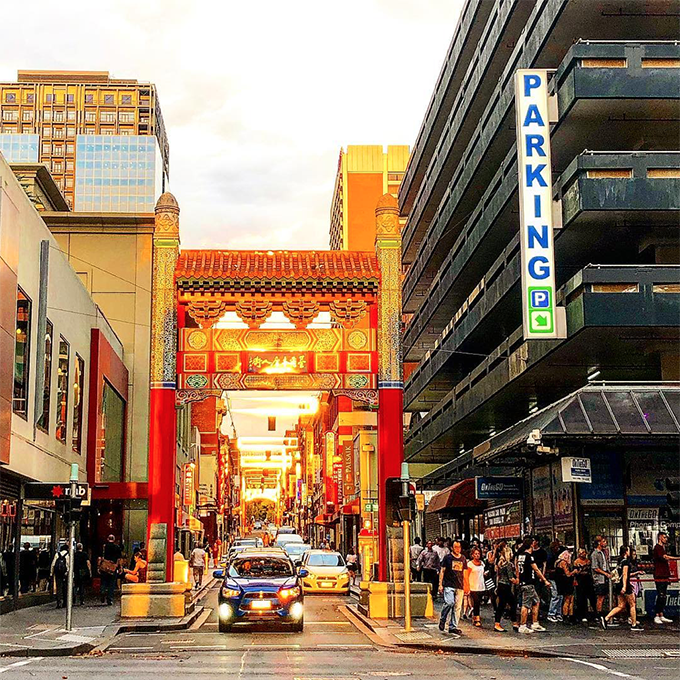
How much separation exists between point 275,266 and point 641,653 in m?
14.4

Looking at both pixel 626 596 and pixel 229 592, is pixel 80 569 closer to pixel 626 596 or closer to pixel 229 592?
pixel 229 592

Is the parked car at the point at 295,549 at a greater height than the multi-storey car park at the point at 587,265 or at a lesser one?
lesser

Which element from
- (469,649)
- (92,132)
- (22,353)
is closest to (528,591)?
(469,649)

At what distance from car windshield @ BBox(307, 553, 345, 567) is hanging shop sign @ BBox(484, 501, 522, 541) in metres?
5.93

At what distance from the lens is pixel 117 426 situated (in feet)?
149

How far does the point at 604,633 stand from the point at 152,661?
10.1 metres

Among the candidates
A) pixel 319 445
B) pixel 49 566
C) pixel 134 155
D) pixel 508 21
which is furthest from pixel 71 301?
pixel 134 155

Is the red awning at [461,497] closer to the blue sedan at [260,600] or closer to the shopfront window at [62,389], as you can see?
the shopfront window at [62,389]

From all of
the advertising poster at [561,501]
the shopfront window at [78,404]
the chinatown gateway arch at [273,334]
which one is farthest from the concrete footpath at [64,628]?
the advertising poster at [561,501]

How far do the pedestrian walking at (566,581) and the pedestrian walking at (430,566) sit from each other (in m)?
8.20

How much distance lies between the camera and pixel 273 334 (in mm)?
29031

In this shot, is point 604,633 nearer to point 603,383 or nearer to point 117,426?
point 603,383

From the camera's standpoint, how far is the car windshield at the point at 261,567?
25594mm

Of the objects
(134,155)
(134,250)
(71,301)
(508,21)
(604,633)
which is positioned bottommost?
(604,633)
